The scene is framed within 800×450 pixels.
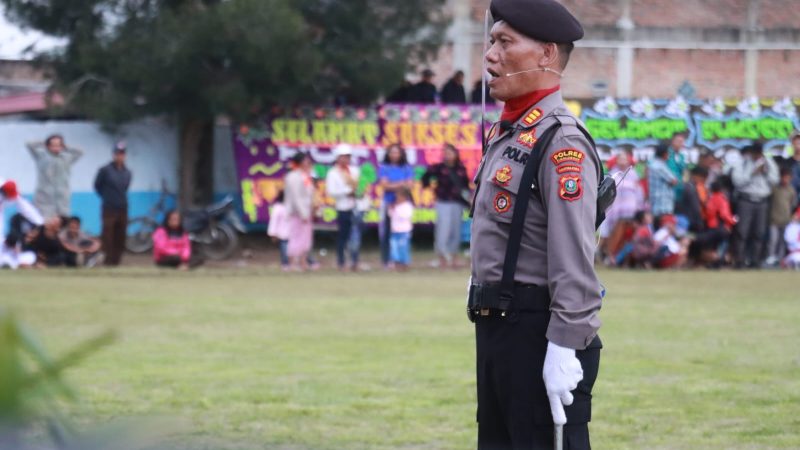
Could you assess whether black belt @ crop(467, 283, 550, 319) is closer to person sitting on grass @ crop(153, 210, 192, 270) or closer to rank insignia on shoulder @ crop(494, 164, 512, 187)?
rank insignia on shoulder @ crop(494, 164, 512, 187)

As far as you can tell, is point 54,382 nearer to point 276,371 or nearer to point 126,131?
point 276,371

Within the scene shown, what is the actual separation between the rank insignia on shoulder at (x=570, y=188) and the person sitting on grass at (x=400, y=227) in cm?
1646

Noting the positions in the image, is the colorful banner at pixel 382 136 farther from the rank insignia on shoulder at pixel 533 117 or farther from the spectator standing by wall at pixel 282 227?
the rank insignia on shoulder at pixel 533 117

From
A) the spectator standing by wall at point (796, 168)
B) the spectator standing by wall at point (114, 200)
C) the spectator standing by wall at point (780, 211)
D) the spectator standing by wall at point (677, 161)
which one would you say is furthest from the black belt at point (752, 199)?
the spectator standing by wall at point (114, 200)

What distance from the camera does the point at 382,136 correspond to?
24281 mm

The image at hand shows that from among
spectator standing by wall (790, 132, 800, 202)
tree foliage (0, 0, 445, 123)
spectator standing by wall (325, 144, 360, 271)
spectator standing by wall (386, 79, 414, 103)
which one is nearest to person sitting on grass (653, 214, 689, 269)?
Answer: spectator standing by wall (790, 132, 800, 202)

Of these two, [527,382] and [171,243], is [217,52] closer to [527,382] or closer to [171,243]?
[171,243]

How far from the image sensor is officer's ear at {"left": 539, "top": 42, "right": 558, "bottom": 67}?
3898mm

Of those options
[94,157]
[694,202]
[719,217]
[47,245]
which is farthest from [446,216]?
[94,157]

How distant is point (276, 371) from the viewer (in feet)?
30.8

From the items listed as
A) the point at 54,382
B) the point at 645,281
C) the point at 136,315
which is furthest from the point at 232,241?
the point at 54,382

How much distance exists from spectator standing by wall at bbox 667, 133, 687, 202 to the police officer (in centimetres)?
1780

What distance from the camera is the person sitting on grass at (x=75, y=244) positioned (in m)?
20.0

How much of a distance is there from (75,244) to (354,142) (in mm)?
6078
